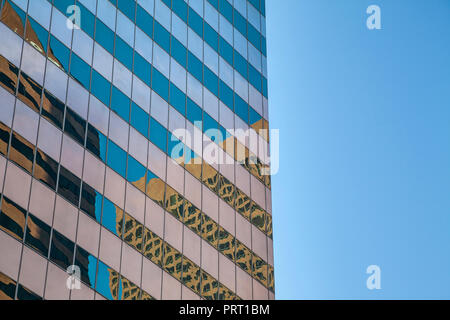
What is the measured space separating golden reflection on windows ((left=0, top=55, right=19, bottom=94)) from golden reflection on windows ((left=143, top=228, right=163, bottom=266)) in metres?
10.4

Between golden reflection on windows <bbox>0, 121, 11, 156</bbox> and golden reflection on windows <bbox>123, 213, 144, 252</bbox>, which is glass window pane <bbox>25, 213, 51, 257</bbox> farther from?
golden reflection on windows <bbox>123, 213, 144, 252</bbox>

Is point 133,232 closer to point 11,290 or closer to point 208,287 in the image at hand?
point 208,287

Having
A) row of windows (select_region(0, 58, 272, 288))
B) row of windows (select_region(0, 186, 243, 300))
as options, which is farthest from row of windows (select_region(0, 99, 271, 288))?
row of windows (select_region(0, 186, 243, 300))

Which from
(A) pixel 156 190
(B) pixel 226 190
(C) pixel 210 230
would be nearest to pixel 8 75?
(A) pixel 156 190

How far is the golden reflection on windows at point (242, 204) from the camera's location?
45719 millimetres

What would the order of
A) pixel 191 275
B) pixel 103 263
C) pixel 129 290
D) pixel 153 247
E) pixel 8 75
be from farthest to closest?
1. pixel 191 275
2. pixel 153 247
3. pixel 129 290
4. pixel 103 263
5. pixel 8 75

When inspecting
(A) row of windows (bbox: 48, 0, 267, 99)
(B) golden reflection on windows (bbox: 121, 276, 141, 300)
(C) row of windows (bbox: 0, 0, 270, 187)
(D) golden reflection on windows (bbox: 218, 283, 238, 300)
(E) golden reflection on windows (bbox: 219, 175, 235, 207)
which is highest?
(A) row of windows (bbox: 48, 0, 267, 99)

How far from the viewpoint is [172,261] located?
39438mm

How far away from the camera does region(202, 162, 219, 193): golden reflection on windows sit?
43.9 meters

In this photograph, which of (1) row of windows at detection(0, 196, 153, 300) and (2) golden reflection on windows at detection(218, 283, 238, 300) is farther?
(2) golden reflection on windows at detection(218, 283, 238, 300)

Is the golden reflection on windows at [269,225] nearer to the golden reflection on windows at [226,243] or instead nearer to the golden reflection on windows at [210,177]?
the golden reflection on windows at [226,243]

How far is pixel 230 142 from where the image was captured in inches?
1847

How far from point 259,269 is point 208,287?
5.32 m
